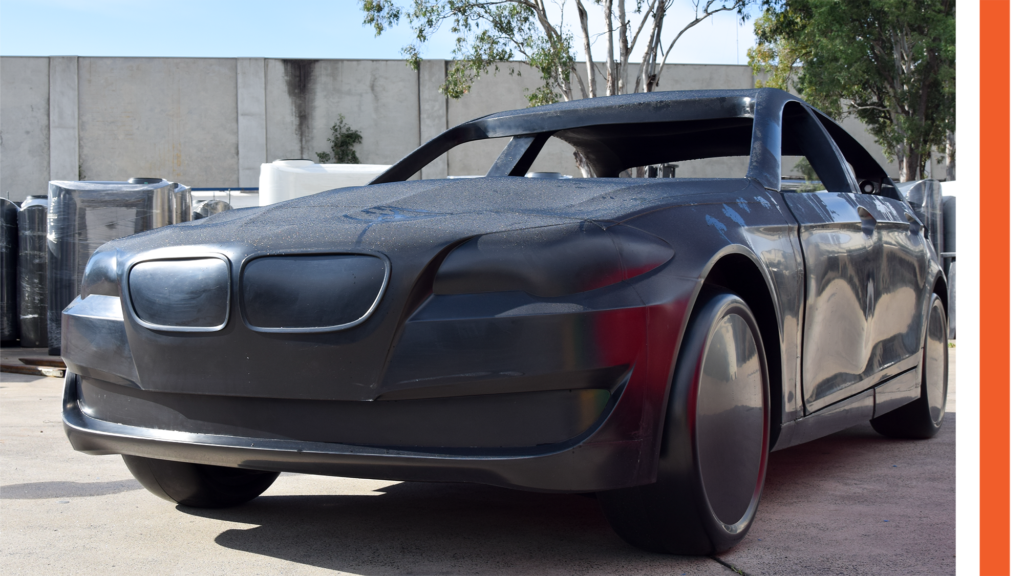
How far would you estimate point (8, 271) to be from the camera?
9.62 meters

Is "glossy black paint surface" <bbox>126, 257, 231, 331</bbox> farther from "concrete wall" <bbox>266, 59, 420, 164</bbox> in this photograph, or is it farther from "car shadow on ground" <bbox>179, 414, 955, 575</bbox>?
Answer: "concrete wall" <bbox>266, 59, 420, 164</bbox>

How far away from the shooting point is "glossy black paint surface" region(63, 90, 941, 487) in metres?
2.02

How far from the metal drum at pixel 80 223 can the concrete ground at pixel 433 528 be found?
A: 5.21 m

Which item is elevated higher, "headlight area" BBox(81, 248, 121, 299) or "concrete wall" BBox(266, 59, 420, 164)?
"concrete wall" BBox(266, 59, 420, 164)

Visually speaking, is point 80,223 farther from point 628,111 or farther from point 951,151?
point 951,151

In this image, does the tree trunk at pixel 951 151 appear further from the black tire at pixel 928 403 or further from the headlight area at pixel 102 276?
the headlight area at pixel 102 276

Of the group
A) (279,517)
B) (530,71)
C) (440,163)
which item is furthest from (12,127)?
(279,517)

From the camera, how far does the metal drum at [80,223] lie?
859cm

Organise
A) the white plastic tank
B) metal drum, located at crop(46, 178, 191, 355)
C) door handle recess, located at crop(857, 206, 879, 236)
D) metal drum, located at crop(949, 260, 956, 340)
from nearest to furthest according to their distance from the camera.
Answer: door handle recess, located at crop(857, 206, 879, 236), metal drum, located at crop(46, 178, 191, 355), metal drum, located at crop(949, 260, 956, 340), the white plastic tank

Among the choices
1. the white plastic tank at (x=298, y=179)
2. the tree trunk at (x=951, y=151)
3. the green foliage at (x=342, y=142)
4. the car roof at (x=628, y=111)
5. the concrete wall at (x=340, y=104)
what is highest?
the concrete wall at (x=340, y=104)

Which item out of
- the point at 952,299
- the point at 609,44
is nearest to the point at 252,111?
the point at 609,44

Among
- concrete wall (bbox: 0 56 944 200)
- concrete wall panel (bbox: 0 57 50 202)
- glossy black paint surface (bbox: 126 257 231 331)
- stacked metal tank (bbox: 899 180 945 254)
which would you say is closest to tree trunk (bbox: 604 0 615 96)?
stacked metal tank (bbox: 899 180 945 254)

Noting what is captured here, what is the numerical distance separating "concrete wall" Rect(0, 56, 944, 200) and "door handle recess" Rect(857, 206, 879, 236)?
1280 inches
